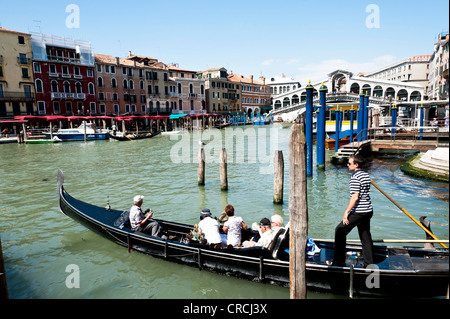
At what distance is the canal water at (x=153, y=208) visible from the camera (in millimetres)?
4816

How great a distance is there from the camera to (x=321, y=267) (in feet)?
13.8

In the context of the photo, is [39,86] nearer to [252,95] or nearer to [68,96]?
[68,96]

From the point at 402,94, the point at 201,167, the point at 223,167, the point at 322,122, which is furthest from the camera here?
the point at 402,94

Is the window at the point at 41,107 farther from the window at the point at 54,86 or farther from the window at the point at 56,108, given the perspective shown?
the window at the point at 54,86

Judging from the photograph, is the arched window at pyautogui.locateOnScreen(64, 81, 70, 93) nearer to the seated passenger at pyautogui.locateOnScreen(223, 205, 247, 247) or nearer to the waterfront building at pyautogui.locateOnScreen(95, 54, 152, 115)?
the waterfront building at pyautogui.locateOnScreen(95, 54, 152, 115)

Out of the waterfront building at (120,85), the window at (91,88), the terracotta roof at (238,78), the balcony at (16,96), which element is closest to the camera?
the balcony at (16,96)

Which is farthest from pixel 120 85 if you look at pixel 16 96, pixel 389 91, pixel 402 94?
pixel 402 94

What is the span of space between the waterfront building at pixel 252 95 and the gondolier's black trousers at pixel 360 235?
5470 cm

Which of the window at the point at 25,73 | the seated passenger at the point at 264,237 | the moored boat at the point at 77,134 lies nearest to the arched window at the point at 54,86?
the window at the point at 25,73

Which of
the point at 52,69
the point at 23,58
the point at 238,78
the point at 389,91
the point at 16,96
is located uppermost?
the point at 238,78

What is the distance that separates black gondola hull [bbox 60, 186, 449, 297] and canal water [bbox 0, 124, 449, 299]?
6.2 inches

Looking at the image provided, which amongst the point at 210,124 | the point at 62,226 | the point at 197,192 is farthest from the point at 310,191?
the point at 210,124

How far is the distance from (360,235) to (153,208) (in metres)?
5.85
